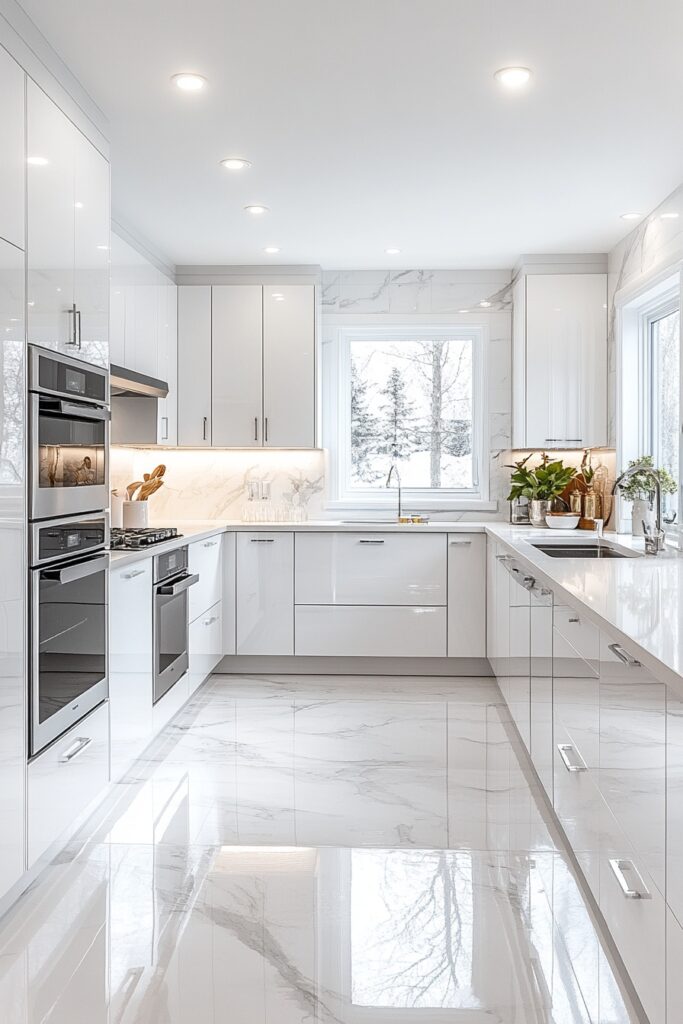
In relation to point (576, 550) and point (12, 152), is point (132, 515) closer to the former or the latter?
point (576, 550)

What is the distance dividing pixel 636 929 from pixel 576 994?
0.32 meters

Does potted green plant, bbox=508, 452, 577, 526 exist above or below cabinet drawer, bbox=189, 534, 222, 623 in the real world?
above

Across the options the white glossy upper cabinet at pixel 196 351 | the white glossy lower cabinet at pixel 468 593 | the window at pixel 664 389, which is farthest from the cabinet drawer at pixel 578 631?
the white glossy upper cabinet at pixel 196 351

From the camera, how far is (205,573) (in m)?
4.60

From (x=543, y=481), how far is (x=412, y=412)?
3.32 feet

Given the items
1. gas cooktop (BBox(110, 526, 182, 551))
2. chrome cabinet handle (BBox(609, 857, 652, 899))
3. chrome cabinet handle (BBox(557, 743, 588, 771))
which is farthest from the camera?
gas cooktop (BBox(110, 526, 182, 551))

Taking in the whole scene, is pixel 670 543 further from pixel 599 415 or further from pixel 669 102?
pixel 669 102

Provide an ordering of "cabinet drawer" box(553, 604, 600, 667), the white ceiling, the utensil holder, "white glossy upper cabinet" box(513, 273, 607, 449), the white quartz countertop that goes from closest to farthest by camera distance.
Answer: the white quartz countertop < "cabinet drawer" box(553, 604, 600, 667) < the white ceiling < the utensil holder < "white glossy upper cabinet" box(513, 273, 607, 449)

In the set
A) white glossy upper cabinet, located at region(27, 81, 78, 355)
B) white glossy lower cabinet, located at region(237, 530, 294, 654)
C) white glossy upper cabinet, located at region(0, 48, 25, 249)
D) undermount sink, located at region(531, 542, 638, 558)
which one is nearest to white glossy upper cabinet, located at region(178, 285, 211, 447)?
white glossy lower cabinet, located at region(237, 530, 294, 654)

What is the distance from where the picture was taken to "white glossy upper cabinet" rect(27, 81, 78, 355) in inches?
95.2

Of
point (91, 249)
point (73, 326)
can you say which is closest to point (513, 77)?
point (91, 249)

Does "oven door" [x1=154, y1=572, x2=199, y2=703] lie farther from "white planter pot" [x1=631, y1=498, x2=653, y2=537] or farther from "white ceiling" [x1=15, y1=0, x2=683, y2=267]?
"white planter pot" [x1=631, y1=498, x2=653, y2=537]

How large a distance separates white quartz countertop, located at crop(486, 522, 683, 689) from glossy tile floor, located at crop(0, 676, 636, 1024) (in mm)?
823

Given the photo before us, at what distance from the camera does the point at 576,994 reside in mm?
1943
